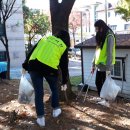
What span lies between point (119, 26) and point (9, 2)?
5553 centimetres

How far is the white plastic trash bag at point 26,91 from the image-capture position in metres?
6.14

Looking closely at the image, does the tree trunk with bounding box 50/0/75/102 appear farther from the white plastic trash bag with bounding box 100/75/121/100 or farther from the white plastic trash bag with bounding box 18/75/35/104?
the white plastic trash bag with bounding box 18/75/35/104

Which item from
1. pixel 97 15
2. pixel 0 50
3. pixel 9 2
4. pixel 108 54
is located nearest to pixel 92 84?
pixel 108 54

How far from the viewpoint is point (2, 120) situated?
20.2ft

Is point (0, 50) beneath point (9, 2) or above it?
beneath

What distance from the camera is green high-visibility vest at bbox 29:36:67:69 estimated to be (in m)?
5.41

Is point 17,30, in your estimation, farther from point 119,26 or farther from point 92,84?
point 119,26

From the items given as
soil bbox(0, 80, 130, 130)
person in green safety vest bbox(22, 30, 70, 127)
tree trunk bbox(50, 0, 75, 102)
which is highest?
tree trunk bbox(50, 0, 75, 102)

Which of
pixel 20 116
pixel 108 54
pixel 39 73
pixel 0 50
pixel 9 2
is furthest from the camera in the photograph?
pixel 0 50

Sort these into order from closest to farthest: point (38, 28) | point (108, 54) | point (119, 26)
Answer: point (108, 54), point (38, 28), point (119, 26)

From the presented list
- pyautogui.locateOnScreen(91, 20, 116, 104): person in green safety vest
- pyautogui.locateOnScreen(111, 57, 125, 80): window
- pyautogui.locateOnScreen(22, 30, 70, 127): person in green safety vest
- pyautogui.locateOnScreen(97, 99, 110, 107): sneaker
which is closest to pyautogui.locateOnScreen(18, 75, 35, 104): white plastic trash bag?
pyautogui.locateOnScreen(22, 30, 70, 127): person in green safety vest

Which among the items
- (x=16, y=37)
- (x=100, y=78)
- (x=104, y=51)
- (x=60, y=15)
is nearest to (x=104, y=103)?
(x=100, y=78)

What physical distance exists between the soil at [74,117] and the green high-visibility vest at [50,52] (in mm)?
987

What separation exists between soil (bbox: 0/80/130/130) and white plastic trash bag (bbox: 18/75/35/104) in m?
0.25
